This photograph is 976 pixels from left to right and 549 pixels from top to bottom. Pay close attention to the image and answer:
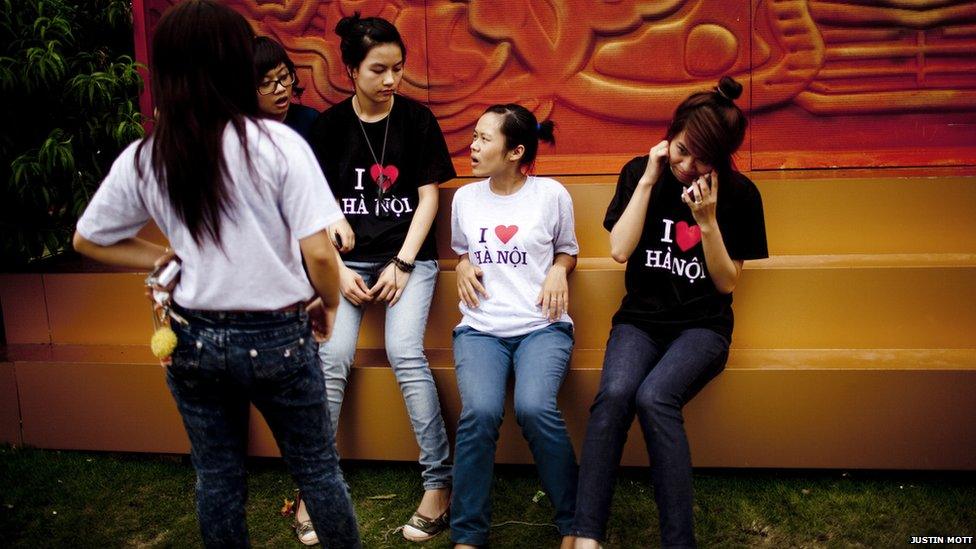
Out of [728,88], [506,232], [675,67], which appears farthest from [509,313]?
[675,67]

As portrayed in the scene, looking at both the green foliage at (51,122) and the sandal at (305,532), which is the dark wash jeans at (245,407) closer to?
the sandal at (305,532)

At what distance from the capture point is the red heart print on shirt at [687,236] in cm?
254

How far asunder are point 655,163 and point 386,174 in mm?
1051

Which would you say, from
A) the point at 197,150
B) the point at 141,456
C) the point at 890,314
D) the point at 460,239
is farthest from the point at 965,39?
the point at 141,456

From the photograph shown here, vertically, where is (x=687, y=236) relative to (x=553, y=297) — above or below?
above

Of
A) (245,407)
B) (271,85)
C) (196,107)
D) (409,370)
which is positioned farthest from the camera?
(271,85)

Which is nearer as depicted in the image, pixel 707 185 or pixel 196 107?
pixel 196 107

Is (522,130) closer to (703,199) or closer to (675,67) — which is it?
(703,199)

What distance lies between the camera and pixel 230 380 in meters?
1.74

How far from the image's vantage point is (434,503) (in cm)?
263

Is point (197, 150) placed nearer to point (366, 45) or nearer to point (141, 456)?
point (366, 45)

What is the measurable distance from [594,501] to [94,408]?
81.6 inches

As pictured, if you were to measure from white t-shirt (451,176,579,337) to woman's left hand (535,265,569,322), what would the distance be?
0.03 metres

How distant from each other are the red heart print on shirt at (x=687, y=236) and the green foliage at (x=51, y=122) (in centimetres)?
226
